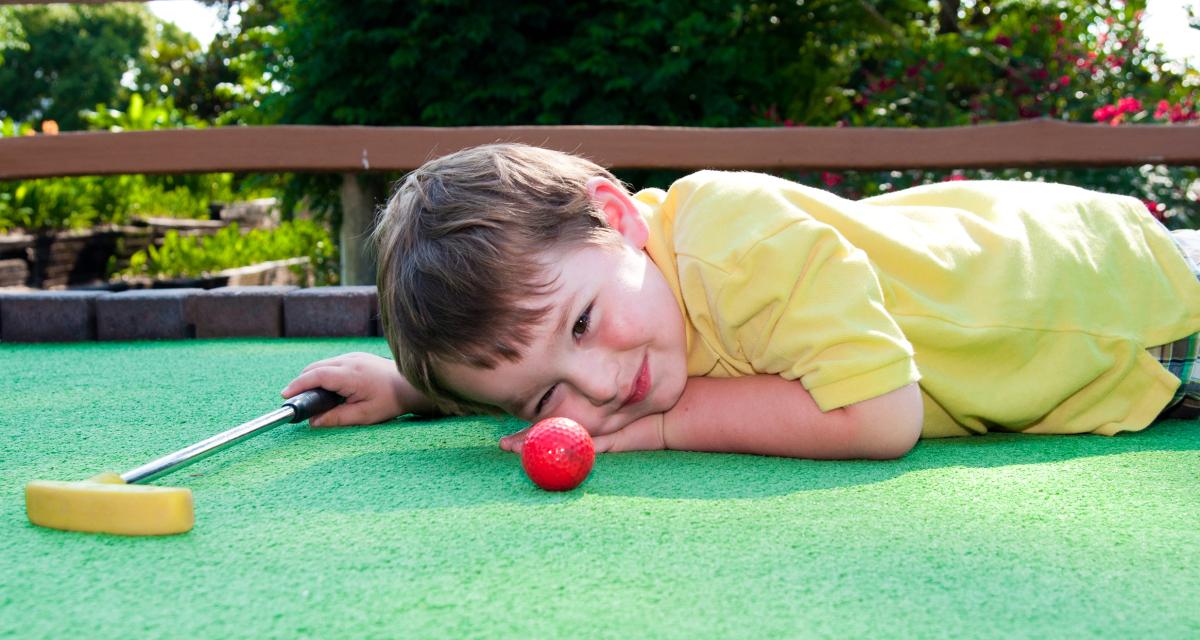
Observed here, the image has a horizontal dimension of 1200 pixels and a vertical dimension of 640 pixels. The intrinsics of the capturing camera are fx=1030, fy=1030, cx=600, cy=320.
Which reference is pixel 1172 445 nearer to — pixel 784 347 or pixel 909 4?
pixel 784 347

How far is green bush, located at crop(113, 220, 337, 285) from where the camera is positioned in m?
7.38

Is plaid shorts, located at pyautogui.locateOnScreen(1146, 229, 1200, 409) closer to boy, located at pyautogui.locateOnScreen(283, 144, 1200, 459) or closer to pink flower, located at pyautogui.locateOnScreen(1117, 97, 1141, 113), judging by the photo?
boy, located at pyautogui.locateOnScreen(283, 144, 1200, 459)

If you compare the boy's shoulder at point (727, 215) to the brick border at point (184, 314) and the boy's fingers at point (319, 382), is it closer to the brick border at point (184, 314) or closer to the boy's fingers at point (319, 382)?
the boy's fingers at point (319, 382)

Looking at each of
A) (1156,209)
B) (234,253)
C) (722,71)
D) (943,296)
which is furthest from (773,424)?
(234,253)

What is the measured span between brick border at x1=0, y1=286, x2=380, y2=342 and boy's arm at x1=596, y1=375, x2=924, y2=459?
2.08 metres

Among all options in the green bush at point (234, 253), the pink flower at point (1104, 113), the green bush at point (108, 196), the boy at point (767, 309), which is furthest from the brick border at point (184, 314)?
the pink flower at point (1104, 113)

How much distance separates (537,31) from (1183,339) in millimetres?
4423

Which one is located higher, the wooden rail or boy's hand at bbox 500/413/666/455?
the wooden rail

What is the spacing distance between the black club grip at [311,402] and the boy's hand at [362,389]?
26mm

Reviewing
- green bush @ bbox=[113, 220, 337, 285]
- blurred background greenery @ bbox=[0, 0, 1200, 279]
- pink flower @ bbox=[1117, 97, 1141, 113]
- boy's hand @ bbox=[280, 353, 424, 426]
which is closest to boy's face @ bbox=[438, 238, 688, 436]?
boy's hand @ bbox=[280, 353, 424, 426]

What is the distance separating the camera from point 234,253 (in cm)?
760

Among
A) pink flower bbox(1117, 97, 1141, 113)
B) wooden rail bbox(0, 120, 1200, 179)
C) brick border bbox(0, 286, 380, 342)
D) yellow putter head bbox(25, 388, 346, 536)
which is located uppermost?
pink flower bbox(1117, 97, 1141, 113)

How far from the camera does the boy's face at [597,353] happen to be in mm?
1691

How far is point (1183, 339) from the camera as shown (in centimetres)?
210
